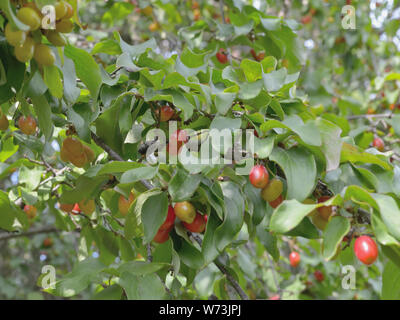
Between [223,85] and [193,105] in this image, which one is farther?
[223,85]

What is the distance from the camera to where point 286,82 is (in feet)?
3.70

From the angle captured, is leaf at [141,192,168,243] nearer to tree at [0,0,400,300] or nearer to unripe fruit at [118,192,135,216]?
tree at [0,0,400,300]

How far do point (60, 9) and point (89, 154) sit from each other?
53 centimetres

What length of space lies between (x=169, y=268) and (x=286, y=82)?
54 centimetres

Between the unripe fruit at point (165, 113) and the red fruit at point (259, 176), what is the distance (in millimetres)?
279

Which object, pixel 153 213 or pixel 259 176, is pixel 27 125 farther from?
pixel 259 176

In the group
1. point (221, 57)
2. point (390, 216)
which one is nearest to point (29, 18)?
point (390, 216)

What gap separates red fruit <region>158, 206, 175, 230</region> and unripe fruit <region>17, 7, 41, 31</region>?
0.45m

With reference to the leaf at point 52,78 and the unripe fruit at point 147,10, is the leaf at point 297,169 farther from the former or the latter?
the unripe fruit at point 147,10

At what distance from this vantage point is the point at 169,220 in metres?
0.98

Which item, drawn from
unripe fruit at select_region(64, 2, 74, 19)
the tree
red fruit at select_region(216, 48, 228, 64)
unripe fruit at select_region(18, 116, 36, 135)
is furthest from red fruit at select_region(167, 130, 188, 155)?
red fruit at select_region(216, 48, 228, 64)

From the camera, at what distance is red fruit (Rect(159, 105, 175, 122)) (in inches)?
43.0
